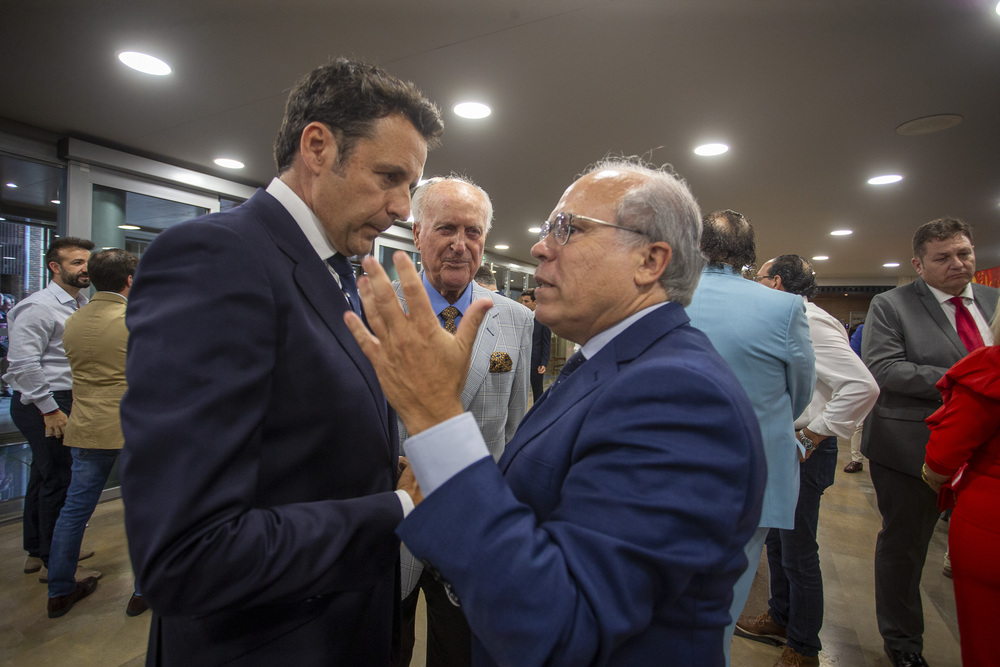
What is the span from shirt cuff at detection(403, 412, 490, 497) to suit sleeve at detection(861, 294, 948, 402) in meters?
2.63

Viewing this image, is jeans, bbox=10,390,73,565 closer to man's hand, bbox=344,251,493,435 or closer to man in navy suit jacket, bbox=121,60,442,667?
man in navy suit jacket, bbox=121,60,442,667

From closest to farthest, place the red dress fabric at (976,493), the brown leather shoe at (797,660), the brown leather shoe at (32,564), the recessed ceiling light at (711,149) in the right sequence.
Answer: the red dress fabric at (976,493)
the brown leather shoe at (797,660)
the brown leather shoe at (32,564)
the recessed ceiling light at (711,149)

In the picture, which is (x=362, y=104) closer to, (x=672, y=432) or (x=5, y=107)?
(x=672, y=432)

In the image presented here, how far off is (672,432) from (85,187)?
5242mm

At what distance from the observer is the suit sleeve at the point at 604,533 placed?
26.0 inches

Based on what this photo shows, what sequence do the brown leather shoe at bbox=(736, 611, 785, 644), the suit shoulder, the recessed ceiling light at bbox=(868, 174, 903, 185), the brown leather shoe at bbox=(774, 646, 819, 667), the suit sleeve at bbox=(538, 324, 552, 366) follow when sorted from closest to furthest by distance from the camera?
the suit shoulder, the brown leather shoe at bbox=(774, 646, 819, 667), the brown leather shoe at bbox=(736, 611, 785, 644), the recessed ceiling light at bbox=(868, 174, 903, 185), the suit sleeve at bbox=(538, 324, 552, 366)

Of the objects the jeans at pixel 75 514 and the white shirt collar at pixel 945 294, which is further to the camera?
the jeans at pixel 75 514

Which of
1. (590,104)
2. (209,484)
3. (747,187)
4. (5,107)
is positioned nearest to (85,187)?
(5,107)

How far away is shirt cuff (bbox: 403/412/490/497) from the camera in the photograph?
0.73 m

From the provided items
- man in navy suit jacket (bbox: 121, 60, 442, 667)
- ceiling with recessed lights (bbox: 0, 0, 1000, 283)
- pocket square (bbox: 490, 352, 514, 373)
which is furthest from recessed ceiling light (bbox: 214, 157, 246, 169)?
man in navy suit jacket (bbox: 121, 60, 442, 667)

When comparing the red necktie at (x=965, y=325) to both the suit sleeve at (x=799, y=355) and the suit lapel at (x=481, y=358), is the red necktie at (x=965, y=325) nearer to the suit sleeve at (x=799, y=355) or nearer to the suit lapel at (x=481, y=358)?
the suit sleeve at (x=799, y=355)

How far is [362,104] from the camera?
101 centimetres

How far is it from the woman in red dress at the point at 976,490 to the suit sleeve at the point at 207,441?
80.5 inches

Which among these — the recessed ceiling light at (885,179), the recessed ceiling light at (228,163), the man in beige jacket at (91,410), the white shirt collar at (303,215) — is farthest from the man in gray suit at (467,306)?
the recessed ceiling light at (885,179)
